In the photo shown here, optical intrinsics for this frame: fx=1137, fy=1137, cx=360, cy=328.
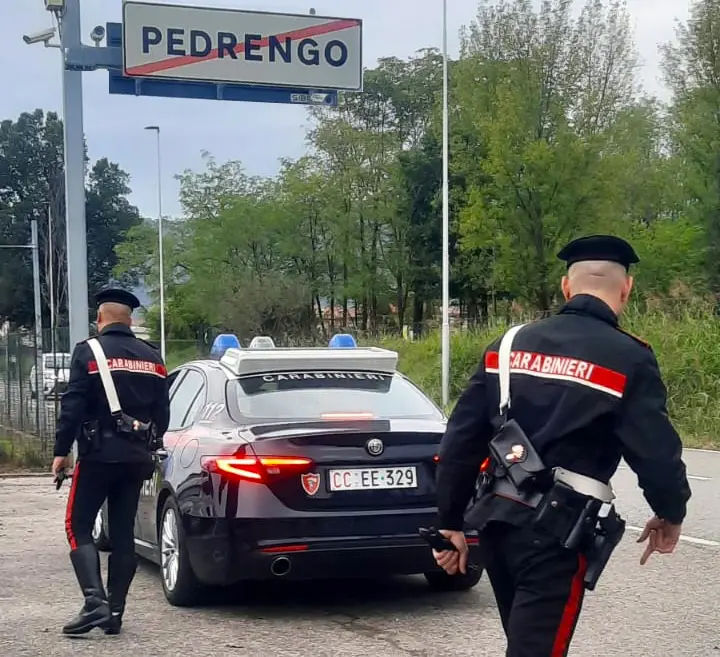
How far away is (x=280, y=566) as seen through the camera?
604 centimetres

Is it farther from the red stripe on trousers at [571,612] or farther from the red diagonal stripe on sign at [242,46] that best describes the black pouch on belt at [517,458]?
the red diagonal stripe on sign at [242,46]

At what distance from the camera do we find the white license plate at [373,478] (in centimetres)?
613

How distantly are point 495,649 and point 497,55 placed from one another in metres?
30.5

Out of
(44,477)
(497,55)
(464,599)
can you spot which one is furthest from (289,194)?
(464,599)

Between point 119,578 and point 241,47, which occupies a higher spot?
point 241,47

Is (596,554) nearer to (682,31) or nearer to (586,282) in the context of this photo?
(586,282)

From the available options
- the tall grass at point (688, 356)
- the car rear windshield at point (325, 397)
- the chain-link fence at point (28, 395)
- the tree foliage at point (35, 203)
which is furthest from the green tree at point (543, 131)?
the tree foliage at point (35, 203)

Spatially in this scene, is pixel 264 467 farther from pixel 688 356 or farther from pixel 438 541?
pixel 688 356

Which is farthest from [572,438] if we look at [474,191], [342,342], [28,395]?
[474,191]

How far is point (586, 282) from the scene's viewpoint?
11.6ft

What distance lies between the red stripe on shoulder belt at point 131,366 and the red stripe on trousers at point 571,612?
339cm

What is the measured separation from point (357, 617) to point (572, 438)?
3.35m

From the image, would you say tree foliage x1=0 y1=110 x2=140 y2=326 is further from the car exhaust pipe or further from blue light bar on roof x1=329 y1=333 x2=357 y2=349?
the car exhaust pipe

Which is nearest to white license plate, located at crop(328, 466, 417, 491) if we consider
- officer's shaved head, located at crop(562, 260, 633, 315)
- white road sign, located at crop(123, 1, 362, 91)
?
officer's shaved head, located at crop(562, 260, 633, 315)
